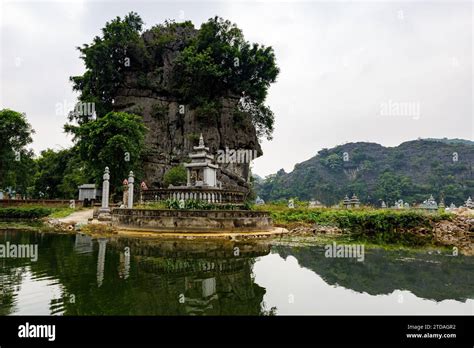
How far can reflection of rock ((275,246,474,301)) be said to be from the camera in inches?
292

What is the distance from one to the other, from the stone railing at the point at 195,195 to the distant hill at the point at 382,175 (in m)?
50.0

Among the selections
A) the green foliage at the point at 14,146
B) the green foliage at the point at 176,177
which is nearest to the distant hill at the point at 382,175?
the green foliage at the point at 176,177

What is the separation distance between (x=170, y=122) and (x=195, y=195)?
2216 centimetres

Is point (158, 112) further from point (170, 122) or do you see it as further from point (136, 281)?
point (136, 281)

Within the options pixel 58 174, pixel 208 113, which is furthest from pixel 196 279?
pixel 58 174

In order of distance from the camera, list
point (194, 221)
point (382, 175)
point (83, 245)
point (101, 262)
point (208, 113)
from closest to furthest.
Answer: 1. point (101, 262)
2. point (83, 245)
3. point (194, 221)
4. point (208, 113)
5. point (382, 175)

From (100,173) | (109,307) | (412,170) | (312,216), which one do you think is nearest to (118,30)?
(100,173)

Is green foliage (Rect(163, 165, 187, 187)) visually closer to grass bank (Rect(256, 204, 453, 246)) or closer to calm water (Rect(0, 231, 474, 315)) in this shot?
grass bank (Rect(256, 204, 453, 246))

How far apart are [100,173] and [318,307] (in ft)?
84.8

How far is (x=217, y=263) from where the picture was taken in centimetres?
944

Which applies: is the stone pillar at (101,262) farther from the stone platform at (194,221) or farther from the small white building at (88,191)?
the small white building at (88,191)

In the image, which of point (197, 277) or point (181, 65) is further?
point (181, 65)

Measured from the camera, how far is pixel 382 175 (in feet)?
226

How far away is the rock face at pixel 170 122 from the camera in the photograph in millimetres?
36250
